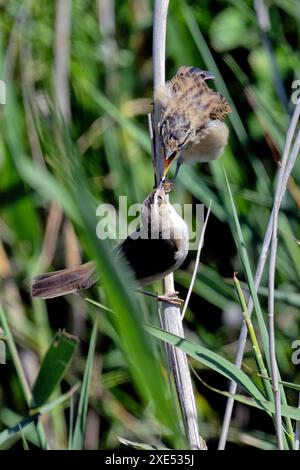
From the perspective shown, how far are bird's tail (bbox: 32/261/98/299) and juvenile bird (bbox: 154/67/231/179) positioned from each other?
0.76 m

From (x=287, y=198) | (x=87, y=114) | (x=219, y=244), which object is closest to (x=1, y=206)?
(x=87, y=114)

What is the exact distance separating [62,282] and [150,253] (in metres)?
0.31

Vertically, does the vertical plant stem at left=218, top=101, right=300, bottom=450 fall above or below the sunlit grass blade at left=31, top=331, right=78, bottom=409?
above

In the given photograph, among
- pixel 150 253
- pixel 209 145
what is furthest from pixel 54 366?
pixel 209 145

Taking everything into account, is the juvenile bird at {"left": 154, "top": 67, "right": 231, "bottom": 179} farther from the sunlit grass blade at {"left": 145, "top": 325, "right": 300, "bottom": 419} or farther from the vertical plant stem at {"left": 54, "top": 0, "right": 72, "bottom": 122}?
the sunlit grass blade at {"left": 145, "top": 325, "right": 300, "bottom": 419}

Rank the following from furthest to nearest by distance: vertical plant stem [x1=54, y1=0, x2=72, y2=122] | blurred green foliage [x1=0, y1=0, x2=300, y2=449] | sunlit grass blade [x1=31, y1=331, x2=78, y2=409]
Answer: vertical plant stem [x1=54, y1=0, x2=72, y2=122] → blurred green foliage [x1=0, y1=0, x2=300, y2=449] → sunlit grass blade [x1=31, y1=331, x2=78, y2=409]

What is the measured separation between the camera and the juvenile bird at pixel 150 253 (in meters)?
2.46

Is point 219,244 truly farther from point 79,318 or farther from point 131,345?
point 131,345

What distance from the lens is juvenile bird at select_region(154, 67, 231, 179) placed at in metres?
3.12

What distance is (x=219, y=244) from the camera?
376cm

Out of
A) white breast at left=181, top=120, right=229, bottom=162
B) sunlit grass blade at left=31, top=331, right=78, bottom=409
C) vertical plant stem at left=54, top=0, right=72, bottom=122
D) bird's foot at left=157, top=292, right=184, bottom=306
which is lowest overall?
sunlit grass blade at left=31, top=331, right=78, bottom=409

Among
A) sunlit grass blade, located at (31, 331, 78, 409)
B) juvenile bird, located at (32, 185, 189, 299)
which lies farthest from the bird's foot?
sunlit grass blade, located at (31, 331, 78, 409)

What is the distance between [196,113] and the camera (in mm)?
3270

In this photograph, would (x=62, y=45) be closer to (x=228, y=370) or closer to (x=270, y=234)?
(x=270, y=234)
